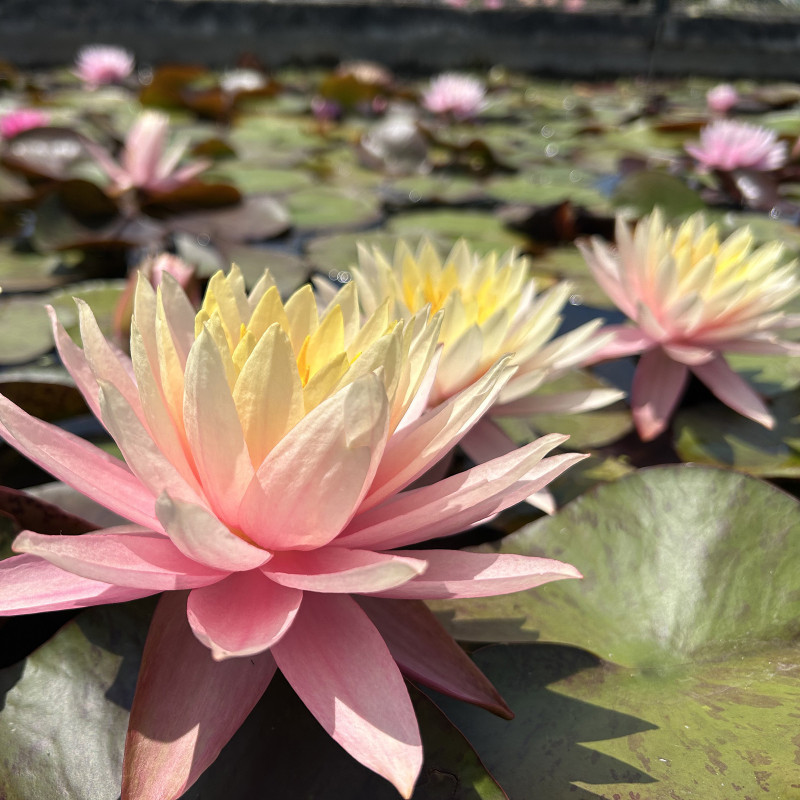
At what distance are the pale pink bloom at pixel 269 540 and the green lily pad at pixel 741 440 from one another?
0.70 meters

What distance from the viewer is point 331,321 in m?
0.70

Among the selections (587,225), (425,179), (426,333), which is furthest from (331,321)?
(425,179)

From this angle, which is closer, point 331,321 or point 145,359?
point 145,359

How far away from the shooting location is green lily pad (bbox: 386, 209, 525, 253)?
216 centimetres

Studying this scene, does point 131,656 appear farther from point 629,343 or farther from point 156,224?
point 156,224

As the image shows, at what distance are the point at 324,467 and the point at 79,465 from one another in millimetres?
238

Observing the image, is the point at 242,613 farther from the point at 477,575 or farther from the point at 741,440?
the point at 741,440

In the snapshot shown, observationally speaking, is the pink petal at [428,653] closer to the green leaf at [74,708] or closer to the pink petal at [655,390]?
the green leaf at [74,708]

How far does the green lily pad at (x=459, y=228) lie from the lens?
2160 mm

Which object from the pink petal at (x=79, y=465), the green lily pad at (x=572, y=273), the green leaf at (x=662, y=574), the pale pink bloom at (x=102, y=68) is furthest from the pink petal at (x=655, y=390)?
the pale pink bloom at (x=102, y=68)

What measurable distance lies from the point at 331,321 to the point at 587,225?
A: 69.2 inches

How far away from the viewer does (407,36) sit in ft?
20.8

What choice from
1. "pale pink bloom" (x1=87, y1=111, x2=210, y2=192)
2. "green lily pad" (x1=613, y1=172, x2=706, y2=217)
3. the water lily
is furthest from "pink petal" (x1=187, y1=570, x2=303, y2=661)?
"green lily pad" (x1=613, y1=172, x2=706, y2=217)

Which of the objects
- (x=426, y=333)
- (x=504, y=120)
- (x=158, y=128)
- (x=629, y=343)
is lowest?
(x=504, y=120)
